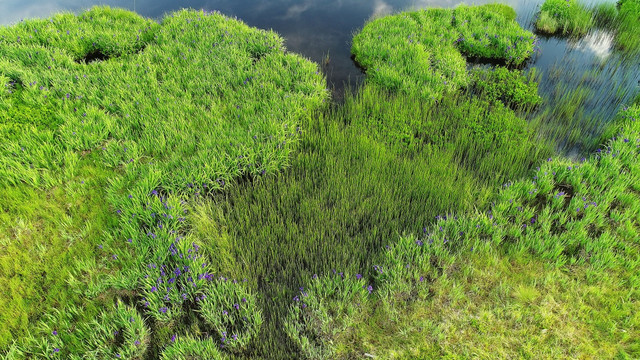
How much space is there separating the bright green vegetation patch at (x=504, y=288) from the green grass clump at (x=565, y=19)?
24.4 feet

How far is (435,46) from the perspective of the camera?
852 cm

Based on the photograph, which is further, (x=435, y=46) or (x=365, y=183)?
(x=435, y=46)

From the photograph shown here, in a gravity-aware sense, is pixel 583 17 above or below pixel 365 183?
above

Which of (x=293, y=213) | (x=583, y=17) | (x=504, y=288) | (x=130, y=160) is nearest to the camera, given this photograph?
(x=504, y=288)

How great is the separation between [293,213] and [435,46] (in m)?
6.69

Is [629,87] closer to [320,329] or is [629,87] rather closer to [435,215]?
[435,215]

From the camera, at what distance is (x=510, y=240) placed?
441 centimetres

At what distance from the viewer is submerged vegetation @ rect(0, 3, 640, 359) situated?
3.47m

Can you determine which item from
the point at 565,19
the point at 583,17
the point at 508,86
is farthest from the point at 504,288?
the point at 583,17

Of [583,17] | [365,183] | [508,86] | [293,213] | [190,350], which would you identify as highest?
[583,17]

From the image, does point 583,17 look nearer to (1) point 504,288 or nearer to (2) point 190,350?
(1) point 504,288

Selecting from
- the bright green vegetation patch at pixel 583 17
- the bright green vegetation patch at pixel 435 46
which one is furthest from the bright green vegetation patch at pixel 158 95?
the bright green vegetation patch at pixel 583 17

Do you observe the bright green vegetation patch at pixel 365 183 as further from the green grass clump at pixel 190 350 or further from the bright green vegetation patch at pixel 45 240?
the bright green vegetation patch at pixel 45 240

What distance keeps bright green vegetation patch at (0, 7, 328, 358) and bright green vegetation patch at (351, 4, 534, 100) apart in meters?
1.98
